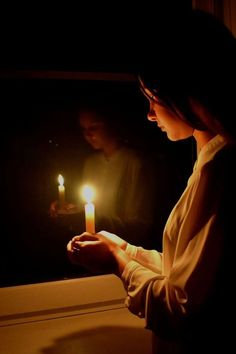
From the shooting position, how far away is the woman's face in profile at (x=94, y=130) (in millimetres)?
1248

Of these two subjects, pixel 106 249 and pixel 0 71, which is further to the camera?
pixel 0 71

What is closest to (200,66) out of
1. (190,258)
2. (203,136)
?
(203,136)

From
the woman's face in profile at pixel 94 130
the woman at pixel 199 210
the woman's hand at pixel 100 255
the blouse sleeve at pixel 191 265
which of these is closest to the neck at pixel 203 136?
the woman at pixel 199 210

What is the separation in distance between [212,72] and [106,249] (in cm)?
44

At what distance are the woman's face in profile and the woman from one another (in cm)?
55

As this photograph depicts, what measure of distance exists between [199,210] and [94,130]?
0.69 m

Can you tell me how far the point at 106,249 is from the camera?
0.82m

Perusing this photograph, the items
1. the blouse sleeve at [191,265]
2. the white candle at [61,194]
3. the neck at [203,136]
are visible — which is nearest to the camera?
the blouse sleeve at [191,265]

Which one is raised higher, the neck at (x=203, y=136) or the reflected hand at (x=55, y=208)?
the neck at (x=203, y=136)

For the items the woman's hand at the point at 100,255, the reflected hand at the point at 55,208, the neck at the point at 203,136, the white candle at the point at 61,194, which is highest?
the neck at the point at 203,136

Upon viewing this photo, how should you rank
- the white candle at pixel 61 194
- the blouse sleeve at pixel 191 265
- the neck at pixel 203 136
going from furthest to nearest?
the white candle at pixel 61 194 → the neck at pixel 203 136 → the blouse sleeve at pixel 191 265

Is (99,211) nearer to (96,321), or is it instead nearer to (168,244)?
(96,321)

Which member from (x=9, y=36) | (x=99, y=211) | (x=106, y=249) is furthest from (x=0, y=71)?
(x=106, y=249)

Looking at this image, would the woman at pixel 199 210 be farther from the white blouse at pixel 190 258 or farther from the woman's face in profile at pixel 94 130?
the woman's face in profile at pixel 94 130
